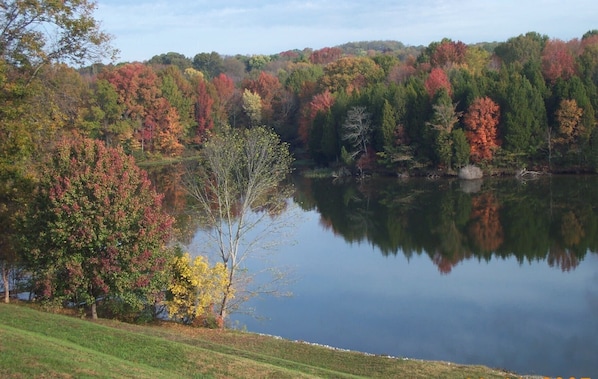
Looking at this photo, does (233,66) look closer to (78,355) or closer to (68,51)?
(68,51)

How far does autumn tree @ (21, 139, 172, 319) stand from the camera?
14711 millimetres

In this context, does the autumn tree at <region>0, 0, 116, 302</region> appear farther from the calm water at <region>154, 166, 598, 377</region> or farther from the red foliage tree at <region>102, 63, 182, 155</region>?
the red foliage tree at <region>102, 63, 182, 155</region>

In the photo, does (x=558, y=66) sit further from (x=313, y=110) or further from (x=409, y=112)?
(x=313, y=110)

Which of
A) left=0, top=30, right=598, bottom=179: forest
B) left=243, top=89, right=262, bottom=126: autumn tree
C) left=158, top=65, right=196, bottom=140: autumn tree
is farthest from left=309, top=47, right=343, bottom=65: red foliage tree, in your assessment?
left=158, top=65, right=196, bottom=140: autumn tree

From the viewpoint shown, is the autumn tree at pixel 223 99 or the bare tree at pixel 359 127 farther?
the autumn tree at pixel 223 99

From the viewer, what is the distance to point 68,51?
1709 centimetres

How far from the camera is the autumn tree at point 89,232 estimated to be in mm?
14711

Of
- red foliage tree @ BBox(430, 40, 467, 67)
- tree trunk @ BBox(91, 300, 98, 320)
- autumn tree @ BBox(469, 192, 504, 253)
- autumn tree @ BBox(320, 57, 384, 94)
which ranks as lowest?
autumn tree @ BBox(469, 192, 504, 253)

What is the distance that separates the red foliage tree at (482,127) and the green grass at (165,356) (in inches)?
1362

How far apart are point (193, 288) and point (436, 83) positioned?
39815 mm

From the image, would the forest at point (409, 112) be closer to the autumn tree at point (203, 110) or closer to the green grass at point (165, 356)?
the autumn tree at point (203, 110)

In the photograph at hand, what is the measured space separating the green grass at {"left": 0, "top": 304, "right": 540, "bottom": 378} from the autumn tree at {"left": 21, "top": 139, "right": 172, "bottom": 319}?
0.94 metres

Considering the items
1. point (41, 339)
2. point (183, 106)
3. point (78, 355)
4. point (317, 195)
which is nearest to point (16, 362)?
point (78, 355)

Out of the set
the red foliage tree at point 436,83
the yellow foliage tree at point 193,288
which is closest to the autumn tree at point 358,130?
the red foliage tree at point 436,83
